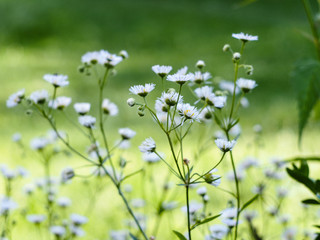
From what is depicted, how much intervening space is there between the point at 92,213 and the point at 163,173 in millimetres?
466

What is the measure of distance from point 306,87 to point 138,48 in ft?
11.6

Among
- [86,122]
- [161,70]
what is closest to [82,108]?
[86,122]

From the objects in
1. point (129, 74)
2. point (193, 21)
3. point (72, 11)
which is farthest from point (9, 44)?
point (193, 21)

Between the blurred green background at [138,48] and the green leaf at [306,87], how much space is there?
1.35 meters

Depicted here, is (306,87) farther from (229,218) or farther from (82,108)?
(82,108)

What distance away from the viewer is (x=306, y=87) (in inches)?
29.2

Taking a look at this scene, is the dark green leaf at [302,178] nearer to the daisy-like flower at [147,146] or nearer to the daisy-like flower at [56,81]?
the daisy-like flower at [147,146]

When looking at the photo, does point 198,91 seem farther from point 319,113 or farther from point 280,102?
point 280,102

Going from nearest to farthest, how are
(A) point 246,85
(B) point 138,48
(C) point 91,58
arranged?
(A) point 246,85
(C) point 91,58
(B) point 138,48

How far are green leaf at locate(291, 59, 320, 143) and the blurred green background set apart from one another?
135 cm

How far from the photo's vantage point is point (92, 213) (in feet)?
5.01

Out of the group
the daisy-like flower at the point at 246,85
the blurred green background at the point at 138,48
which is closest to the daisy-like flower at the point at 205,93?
the daisy-like flower at the point at 246,85

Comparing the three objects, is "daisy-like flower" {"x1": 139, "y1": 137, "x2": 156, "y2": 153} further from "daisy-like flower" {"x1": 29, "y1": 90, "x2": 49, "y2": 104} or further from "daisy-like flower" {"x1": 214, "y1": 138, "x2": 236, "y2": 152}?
"daisy-like flower" {"x1": 29, "y1": 90, "x2": 49, "y2": 104}

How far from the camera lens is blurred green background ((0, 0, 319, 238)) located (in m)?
2.63
